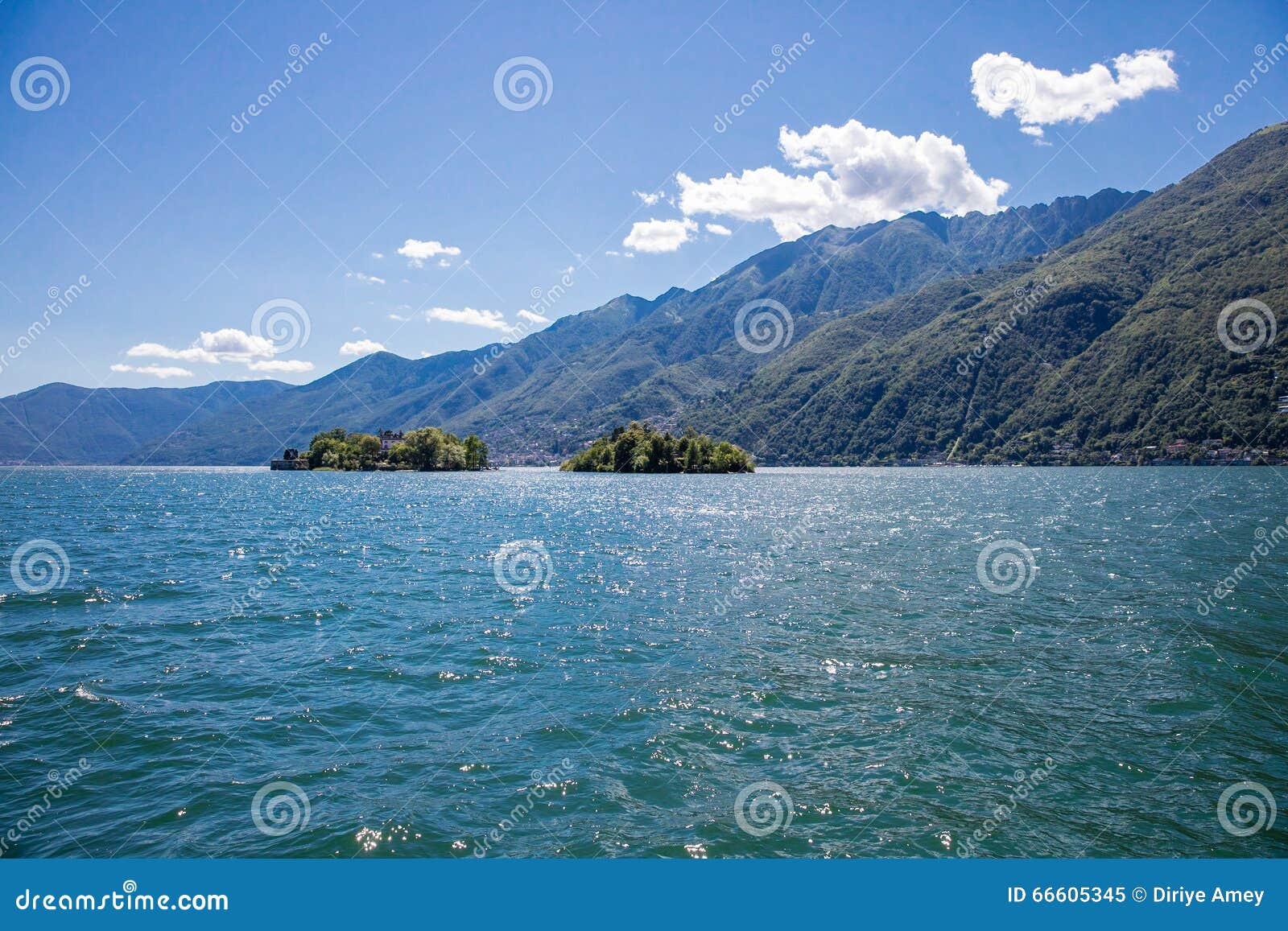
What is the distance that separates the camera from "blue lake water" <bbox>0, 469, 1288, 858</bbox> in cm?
941

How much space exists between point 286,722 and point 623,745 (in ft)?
23.2

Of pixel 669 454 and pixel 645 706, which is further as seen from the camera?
pixel 669 454

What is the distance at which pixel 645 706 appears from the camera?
14242mm

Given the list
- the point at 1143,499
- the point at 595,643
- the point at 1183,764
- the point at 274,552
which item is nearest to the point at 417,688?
the point at 595,643

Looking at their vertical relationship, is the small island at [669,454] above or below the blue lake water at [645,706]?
above

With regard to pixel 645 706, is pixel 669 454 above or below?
above

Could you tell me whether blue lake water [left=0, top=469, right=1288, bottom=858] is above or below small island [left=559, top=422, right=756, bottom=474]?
below

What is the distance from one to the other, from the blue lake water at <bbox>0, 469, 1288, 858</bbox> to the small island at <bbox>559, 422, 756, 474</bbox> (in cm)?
13751

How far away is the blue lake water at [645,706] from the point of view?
30.9ft

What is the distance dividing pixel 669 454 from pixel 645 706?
160 meters

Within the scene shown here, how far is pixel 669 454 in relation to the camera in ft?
569

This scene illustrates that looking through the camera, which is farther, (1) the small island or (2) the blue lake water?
(1) the small island

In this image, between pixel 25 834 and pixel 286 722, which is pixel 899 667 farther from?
pixel 25 834

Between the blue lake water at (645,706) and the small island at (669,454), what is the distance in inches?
5414
